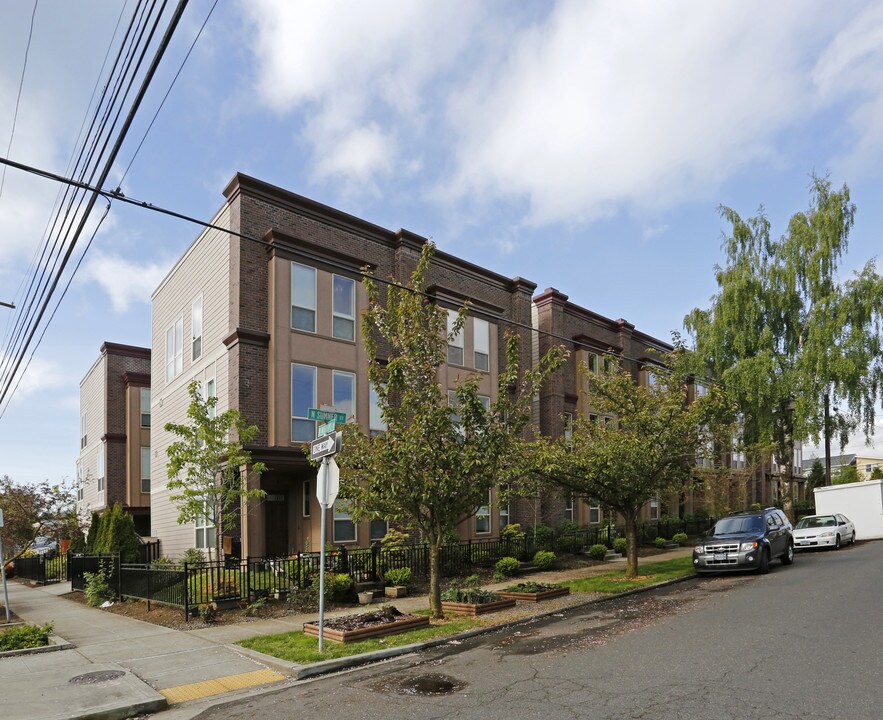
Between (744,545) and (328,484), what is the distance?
39.1 feet

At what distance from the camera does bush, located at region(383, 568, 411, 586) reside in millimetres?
16605

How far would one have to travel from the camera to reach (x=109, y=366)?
33469 millimetres

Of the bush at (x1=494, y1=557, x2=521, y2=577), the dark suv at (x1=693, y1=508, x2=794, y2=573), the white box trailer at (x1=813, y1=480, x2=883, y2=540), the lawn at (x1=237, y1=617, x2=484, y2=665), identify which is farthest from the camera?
the white box trailer at (x1=813, y1=480, x2=883, y2=540)

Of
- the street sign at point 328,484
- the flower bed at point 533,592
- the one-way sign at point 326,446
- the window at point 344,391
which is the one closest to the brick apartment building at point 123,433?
the window at point 344,391

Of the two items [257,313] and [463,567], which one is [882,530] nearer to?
[463,567]

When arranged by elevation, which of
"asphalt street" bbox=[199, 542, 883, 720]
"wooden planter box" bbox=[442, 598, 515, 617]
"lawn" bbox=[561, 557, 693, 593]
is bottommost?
"lawn" bbox=[561, 557, 693, 593]

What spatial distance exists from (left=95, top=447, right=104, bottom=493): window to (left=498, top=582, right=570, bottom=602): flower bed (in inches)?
984

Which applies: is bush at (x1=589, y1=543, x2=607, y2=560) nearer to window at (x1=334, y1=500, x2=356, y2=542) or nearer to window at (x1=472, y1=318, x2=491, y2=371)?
window at (x1=472, y1=318, x2=491, y2=371)

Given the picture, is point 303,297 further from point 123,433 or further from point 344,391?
point 123,433

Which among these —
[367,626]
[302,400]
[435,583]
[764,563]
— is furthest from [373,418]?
[764,563]

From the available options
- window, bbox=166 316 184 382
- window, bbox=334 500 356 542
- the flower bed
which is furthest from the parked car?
window, bbox=166 316 184 382

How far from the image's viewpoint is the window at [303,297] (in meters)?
20.5

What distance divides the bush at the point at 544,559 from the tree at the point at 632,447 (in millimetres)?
3124

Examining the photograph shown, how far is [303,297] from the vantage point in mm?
20750
